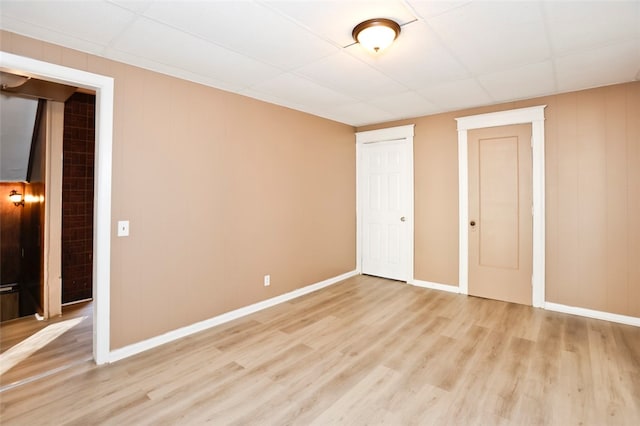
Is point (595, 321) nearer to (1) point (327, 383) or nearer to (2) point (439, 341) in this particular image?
(2) point (439, 341)

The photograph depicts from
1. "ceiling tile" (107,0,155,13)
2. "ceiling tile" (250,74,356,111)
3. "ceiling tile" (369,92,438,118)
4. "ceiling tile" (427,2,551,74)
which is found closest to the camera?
"ceiling tile" (107,0,155,13)

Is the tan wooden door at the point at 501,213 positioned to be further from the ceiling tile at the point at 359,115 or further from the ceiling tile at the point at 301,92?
the ceiling tile at the point at 301,92

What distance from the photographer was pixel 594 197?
3.53 metres

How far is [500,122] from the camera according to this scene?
4.06 m

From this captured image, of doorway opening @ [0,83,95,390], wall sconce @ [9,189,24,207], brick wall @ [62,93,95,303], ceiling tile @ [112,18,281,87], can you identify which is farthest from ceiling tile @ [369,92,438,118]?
wall sconce @ [9,189,24,207]

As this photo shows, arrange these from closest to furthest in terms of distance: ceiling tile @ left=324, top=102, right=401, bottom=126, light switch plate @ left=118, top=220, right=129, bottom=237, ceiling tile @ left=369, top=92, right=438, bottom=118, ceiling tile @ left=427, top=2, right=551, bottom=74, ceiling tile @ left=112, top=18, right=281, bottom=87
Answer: ceiling tile @ left=427, top=2, right=551, bottom=74, ceiling tile @ left=112, top=18, right=281, bottom=87, light switch plate @ left=118, top=220, right=129, bottom=237, ceiling tile @ left=369, top=92, right=438, bottom=118, ceiling tile @ left=324, top=102, right=401, bottom=126

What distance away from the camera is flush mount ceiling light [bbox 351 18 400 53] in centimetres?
212

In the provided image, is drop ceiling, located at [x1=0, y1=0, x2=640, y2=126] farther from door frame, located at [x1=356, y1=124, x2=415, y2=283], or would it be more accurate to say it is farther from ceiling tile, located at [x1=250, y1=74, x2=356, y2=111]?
door frame, located at [x1=356, y1=124, x2=415, y2=283]

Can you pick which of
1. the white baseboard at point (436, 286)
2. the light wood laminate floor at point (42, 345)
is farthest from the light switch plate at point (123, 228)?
the white baseboard at point (436, 286)

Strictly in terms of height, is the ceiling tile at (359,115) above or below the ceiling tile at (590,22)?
above

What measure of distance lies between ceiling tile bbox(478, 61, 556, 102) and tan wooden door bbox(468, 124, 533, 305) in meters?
0.45

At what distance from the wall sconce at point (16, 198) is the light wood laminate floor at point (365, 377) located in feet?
13.9

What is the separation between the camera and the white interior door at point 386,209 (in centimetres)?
497

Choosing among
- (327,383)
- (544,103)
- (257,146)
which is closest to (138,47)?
(257,146)
